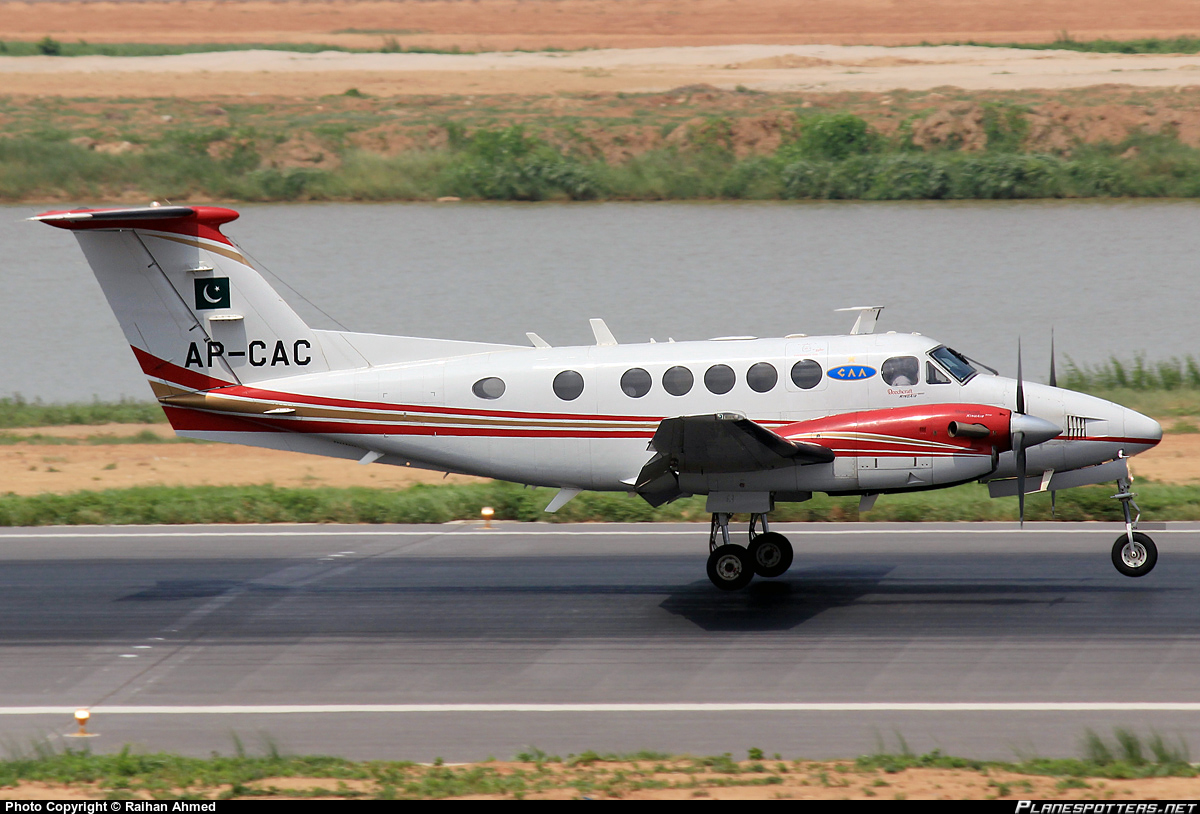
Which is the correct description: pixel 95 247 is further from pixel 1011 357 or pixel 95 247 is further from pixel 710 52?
pixel 710 52

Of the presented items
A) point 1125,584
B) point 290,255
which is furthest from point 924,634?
point 290,255

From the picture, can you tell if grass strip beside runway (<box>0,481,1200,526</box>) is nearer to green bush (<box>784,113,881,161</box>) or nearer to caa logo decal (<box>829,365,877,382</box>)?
caa logo decal (<box>829,365,877,382</box>)

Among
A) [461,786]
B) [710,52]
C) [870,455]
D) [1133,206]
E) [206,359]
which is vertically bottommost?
[461,786]

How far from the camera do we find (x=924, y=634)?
43.7 ft

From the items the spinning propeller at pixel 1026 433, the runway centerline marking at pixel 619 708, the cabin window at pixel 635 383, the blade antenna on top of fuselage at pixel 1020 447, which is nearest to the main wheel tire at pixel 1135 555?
the blade antenna on top of fuselage at pixel 1020 447

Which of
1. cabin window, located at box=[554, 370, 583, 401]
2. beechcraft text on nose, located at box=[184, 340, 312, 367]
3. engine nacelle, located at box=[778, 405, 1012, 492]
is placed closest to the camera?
engine nacelle, located at box=[778, 405, 1012, 492]

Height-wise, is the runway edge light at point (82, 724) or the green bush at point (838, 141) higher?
the green bush at point (838, 141)

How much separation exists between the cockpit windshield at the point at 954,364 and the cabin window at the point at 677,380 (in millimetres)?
2683

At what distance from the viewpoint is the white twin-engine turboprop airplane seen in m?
14.2

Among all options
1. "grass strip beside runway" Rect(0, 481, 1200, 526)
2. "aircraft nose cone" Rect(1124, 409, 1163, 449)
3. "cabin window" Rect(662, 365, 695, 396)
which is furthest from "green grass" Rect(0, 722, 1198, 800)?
"grass strip beside runway" Rect(0, 481, 1200, 526)

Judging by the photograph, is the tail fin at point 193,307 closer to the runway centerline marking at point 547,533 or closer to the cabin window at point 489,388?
the cabin window at point 489,388

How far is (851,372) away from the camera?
48.4 ft

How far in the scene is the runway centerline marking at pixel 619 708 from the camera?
36.9ft

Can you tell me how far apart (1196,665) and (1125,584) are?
2.79 metres
